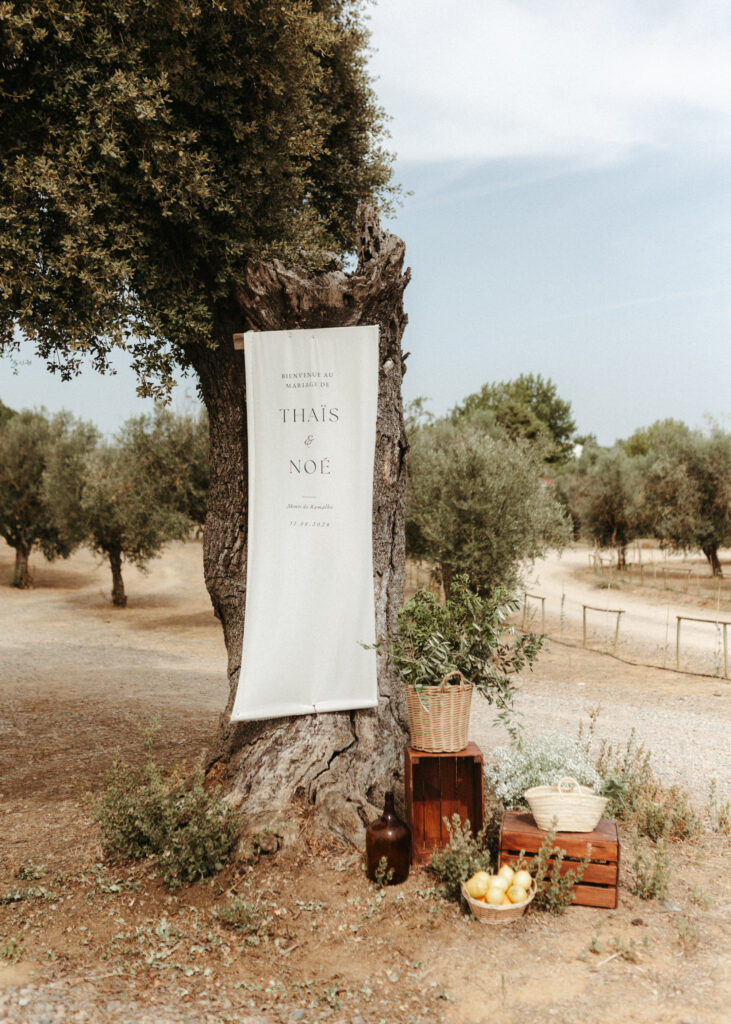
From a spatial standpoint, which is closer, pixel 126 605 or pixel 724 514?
pixel 126 605

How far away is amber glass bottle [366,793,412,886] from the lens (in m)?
4.46

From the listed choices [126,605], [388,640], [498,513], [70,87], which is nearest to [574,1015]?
[388,640]

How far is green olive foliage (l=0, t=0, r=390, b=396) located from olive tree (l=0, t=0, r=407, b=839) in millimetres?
15

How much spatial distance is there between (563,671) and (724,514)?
1414 cm

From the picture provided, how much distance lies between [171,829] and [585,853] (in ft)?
7.90

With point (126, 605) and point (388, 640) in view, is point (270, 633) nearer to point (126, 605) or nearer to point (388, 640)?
point (388, 640)

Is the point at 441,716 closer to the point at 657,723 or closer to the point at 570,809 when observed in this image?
the point at 570,809

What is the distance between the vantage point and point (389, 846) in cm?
445

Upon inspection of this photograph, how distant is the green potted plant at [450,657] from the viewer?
4570 mm

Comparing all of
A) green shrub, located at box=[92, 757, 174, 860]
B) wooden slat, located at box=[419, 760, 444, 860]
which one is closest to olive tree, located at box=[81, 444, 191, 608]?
green shrub, located at box=[92, 757, 174, 860]

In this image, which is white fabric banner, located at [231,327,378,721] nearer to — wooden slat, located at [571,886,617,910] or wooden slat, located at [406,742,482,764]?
wooden slat, located at [406,742,482,764]

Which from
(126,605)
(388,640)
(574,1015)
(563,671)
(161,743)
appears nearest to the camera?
(574,1015)

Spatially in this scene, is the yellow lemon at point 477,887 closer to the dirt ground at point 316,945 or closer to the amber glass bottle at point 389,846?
the dirt ground at point 316,945

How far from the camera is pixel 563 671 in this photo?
13.4 metres
